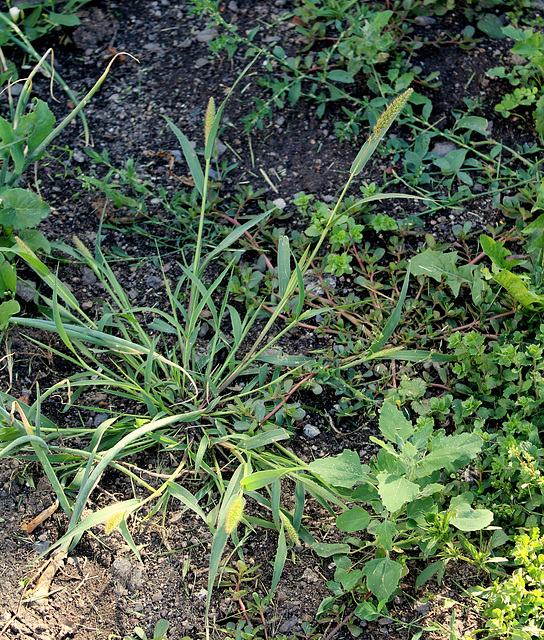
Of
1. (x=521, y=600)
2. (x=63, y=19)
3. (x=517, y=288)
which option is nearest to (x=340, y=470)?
(x=521, y=600)

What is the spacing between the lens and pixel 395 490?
1.33 meters

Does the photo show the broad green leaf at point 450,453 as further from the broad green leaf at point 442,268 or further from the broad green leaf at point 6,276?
the broad green leaf at point 6,276

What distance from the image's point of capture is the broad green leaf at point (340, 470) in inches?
56.9

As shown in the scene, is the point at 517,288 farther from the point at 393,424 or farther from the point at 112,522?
the point at 112,522

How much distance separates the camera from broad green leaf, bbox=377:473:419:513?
129cm

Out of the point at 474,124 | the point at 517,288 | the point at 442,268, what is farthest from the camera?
the point at 474,124

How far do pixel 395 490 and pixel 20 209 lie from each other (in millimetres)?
1396

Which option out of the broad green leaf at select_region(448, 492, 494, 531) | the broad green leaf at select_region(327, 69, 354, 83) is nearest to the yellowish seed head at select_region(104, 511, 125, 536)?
the broad green leaf at select_region(448, 492, 494, 531)

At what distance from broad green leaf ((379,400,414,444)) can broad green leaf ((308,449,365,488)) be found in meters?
0.10

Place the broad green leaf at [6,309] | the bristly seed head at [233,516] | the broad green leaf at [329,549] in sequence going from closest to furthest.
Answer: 1. the bristly seed head at [233,516]
2. the broad green leaf at [329,549]
3. the broad green leaf at [6,309]

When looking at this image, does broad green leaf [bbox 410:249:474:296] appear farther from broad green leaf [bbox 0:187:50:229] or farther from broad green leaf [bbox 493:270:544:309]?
broad green leaf [bbox 0:187:50:229]

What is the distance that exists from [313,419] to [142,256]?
872 mm

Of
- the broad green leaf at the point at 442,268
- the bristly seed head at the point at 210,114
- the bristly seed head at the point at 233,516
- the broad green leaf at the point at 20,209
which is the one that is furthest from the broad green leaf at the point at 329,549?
the broad green leaf at the point at 20,209

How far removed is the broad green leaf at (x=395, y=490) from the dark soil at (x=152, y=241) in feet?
1.16
